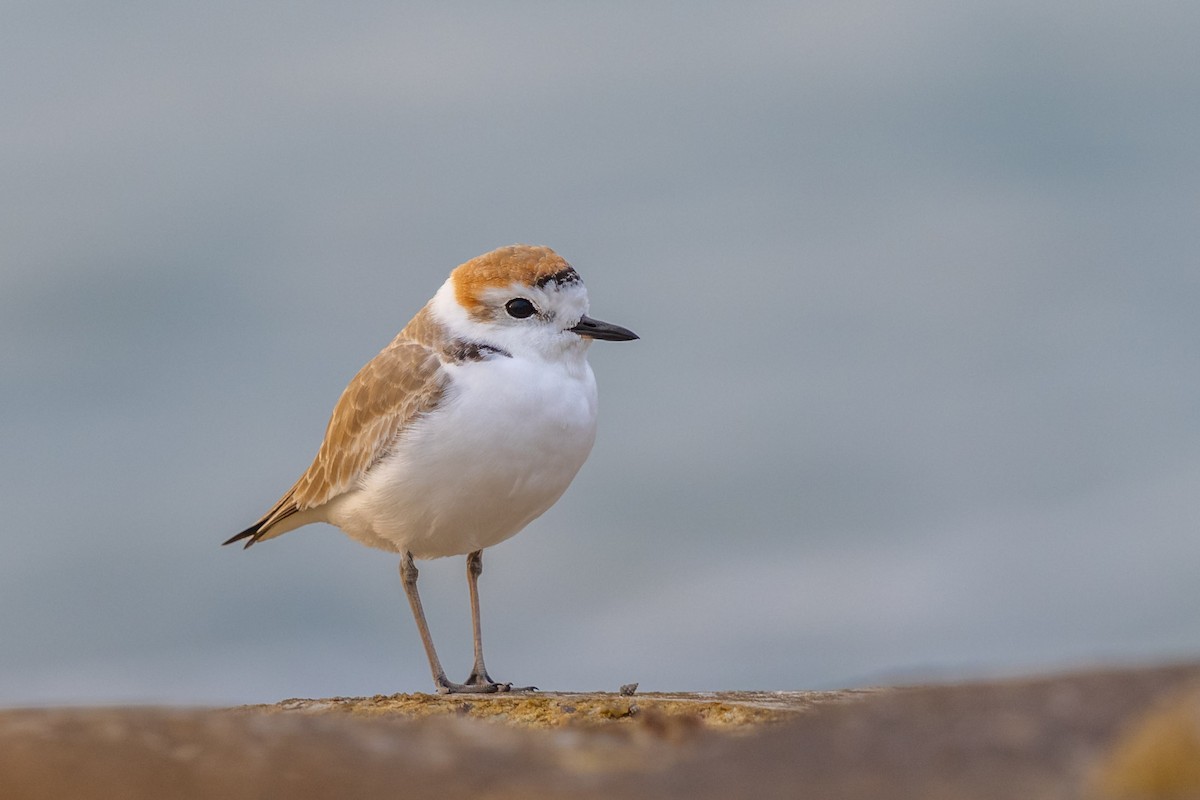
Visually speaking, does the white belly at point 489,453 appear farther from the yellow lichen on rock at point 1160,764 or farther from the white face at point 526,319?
the yellow lichen on rock at point 1160,764

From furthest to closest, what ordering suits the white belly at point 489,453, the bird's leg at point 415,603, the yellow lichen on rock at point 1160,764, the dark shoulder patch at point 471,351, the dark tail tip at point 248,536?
the dark tail tip at point 248,536 → the bird's leg at point 415,603 → the dark shoulder patch at point 471,351 → the white belly at point 489,453 → the yellow lichen on rock at point 1160,764

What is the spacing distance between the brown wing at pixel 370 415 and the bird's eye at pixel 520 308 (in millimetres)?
534

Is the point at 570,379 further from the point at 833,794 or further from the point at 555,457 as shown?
the point at 833,794

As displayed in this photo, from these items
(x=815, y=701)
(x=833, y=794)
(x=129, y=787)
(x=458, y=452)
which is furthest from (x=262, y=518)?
(x=833, y=794)

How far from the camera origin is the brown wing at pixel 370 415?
8328 millimetres

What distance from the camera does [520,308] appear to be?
8344 millimetres

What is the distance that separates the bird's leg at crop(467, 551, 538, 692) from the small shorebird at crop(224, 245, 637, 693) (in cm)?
1

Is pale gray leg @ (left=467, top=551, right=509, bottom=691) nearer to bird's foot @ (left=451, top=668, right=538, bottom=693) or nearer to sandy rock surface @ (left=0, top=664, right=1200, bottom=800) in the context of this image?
bird's foot @ (left=451, top=668, right=538, bottom=693)

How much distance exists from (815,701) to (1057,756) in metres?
3.94

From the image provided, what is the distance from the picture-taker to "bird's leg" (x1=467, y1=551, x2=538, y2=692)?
8445 mm

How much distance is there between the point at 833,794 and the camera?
3.32 metres

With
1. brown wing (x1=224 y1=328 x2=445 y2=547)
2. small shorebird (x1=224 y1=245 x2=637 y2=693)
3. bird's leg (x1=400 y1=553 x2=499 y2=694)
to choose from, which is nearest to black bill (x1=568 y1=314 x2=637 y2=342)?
small shorebird (x1=224 y1=245 x2=637 y2=693)

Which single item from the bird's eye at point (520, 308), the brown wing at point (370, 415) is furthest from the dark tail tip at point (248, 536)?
the bird's eye at point (520, 308)

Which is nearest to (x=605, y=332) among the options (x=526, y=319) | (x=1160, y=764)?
(x=526, y=319)
